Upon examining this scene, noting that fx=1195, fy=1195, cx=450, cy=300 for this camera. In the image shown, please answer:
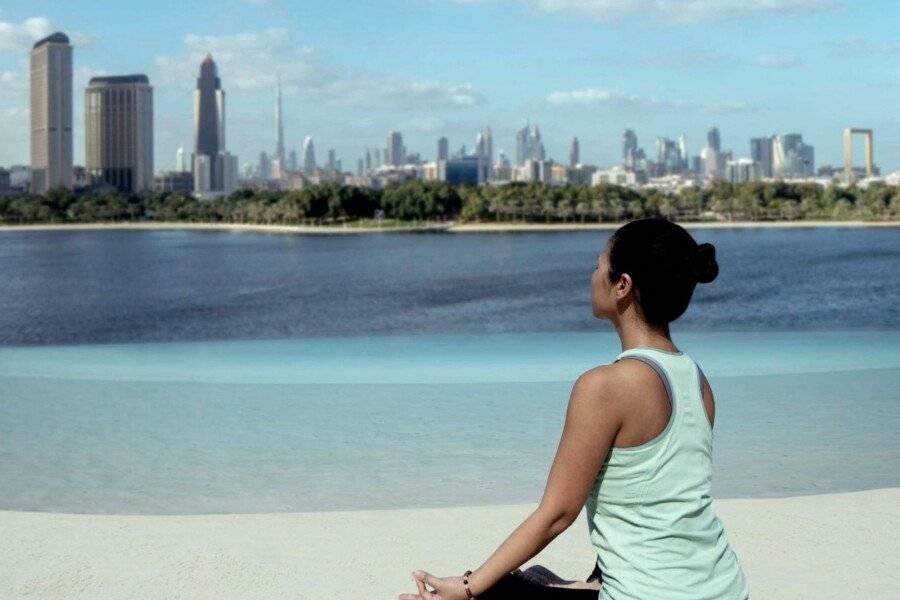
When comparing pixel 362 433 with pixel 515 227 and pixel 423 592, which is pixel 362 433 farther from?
pixel 515 227

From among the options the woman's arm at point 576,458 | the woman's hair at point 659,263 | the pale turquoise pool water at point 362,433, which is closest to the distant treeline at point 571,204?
the pale turquoise pool water at point 362,433

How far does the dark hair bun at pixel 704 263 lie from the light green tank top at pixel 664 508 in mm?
146

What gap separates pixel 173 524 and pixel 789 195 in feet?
482

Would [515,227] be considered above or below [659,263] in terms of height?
above

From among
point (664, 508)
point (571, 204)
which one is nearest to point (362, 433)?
point (664, 508)

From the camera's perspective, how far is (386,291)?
5025 cm

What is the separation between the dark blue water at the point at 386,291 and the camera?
3450cm

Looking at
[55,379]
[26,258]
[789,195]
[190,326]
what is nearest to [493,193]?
[789,195]

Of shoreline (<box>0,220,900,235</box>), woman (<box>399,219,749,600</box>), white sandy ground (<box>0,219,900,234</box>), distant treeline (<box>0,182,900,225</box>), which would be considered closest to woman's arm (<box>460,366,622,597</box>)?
woman (<box>399,219,749,600</box>)

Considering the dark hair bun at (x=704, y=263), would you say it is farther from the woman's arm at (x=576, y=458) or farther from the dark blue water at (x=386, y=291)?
the dark blue water at (x=386, y=291)

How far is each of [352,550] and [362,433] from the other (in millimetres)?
3633

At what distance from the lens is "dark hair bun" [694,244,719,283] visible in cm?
203

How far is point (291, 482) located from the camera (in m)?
7.18

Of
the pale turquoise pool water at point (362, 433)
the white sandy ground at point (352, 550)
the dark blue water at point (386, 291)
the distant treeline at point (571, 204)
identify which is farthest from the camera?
the distant treeline at point (571, 204)
